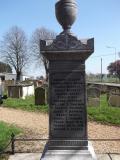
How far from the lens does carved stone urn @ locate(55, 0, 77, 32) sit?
762 cm

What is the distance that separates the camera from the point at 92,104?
71.6 ft

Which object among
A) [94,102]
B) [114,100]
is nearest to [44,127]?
[94,102]

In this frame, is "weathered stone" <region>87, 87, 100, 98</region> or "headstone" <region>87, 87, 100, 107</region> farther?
"weathered stone" <region>87, 87, 100, 98</region>

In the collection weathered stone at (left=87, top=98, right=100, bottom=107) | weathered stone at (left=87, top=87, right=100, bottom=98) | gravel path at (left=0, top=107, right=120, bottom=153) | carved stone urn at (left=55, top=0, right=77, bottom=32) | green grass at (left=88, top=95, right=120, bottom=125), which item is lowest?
gravel path at (left=0, top=107, right=120, bottom=153)

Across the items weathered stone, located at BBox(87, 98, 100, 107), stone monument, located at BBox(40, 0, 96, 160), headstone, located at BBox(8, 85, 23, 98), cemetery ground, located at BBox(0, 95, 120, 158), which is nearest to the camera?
stone monument, located at BBox(40, 0, 96, 160)

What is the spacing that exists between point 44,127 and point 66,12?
797 cm

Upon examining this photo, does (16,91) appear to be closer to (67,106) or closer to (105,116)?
(105,116)

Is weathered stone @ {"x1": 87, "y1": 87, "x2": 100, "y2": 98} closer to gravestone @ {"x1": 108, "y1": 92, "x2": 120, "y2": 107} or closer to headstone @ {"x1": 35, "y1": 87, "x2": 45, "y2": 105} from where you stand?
gravestone @ {"x1": 108, "y1": 92, "x2": 120, "y2": 107}

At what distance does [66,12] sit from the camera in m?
7.64

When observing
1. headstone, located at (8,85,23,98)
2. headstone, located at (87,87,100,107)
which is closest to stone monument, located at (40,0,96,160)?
headstone, located at (87,87,100,107)

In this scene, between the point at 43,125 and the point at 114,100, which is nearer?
the point at 43,125

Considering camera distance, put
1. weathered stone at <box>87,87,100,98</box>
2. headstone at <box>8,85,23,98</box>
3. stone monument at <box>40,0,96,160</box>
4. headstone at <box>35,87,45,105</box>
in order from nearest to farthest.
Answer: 1. stone monument at <box>40,0,96,160</box>
2. headstone at <box>35,87,45,105</box>
3. weathered stone at <box>87,87,100,98</box>
4. headstone at <box>8,85,23,98</box>

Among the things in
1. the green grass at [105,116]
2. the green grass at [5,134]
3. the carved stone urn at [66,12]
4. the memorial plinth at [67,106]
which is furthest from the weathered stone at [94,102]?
the carved stone urn at [66,12]

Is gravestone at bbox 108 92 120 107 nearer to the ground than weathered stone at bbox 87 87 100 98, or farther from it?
nearer to the ground
